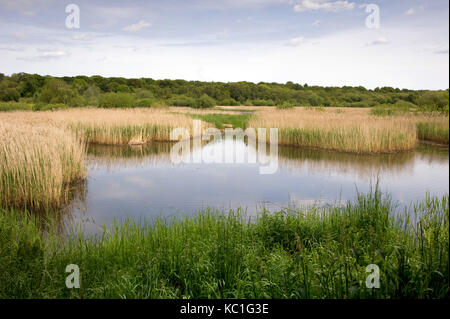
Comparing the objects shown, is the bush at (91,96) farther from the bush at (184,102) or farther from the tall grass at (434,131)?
the tall grass at (434,131)

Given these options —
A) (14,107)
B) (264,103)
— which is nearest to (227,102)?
(264,103)

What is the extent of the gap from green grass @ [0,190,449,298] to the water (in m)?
1.35

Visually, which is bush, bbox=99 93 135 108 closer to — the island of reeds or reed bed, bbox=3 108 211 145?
reed bed, bbox=3 108 211 145

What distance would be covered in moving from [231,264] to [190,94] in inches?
1785

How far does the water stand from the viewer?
7.31 metres

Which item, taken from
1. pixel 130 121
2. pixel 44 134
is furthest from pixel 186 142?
pixel 44 134

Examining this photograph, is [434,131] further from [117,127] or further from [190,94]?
[190,94]

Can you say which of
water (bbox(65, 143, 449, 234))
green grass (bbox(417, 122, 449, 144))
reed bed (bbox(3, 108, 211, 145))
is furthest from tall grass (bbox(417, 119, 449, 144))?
reed bed (bbox(3, 108, 211, 145))

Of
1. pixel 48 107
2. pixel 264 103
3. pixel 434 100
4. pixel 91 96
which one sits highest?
pixel 264 103

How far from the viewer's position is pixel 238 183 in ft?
31.7

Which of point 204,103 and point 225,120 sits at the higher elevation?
point 204,103

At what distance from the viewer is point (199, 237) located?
15.9 feet

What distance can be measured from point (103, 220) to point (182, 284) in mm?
3636

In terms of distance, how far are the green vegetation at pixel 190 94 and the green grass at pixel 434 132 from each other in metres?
0.22
